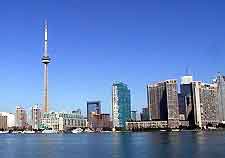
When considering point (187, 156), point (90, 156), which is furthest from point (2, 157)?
point (187, 156)

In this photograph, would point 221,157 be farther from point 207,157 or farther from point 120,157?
point 120,157

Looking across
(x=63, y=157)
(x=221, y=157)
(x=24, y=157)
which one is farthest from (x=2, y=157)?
(x=221, y=157)

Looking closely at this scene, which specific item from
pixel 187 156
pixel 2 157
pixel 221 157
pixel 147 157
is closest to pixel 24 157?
pixel 2 157

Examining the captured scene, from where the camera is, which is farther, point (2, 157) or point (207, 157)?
point (2, 157)

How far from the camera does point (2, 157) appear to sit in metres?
85.2

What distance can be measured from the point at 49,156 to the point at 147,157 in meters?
20.8

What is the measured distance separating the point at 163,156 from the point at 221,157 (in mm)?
11100

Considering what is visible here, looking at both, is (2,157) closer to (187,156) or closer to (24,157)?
(24,157)

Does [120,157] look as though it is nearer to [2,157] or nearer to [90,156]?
[90,156]

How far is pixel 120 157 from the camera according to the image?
269 feet

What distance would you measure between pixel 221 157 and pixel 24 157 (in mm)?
39148

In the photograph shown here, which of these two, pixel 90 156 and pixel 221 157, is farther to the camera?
pixel 90 156

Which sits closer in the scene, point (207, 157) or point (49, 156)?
point (207, 157)

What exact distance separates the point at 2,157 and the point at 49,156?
9515 millimetres
